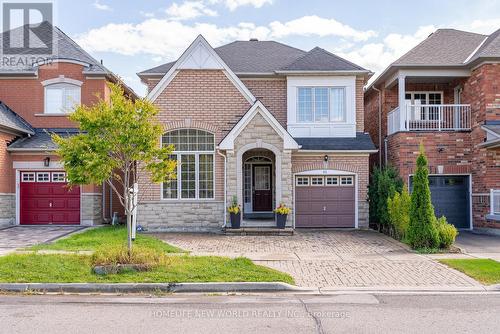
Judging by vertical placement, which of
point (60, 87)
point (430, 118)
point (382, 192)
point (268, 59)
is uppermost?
point (268, 59)

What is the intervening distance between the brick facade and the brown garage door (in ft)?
8.09

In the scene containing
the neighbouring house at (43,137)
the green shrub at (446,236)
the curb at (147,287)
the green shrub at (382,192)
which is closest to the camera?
the curb at (147,287)

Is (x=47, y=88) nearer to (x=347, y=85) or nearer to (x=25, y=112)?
(x=25, y=112)

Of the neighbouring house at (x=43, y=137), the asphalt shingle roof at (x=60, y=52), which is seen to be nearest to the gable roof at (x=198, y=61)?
the neighbouring house at (x=43, y=137)

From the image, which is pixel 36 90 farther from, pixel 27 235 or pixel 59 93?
pixel 27 235

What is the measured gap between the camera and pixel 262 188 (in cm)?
2283

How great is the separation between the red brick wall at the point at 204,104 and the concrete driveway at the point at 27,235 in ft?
12.3

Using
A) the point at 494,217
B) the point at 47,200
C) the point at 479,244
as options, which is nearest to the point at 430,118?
the point at 494,217

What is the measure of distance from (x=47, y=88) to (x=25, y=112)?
150 centimetres

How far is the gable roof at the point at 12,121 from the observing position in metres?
18.9

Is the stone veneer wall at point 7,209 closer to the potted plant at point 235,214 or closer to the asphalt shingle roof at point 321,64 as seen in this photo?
the potted plant at point 235,214

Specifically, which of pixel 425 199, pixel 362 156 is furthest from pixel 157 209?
pixel 425 199

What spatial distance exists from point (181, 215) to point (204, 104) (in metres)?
4.52

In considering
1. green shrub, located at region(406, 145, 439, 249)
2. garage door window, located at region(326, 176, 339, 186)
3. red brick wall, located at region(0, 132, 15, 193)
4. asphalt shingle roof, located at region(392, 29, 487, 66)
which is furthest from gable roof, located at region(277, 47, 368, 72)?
red brick wall, located at region(0, 132, 15, 193)
